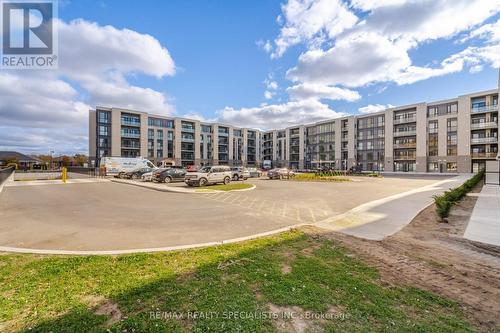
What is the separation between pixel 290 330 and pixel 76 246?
608 centimetres

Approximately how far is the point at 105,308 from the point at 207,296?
4.85ft

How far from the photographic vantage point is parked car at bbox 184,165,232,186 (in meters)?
21.7

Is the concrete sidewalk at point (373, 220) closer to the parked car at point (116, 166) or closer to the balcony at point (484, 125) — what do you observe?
the parked car at point (116, 166)

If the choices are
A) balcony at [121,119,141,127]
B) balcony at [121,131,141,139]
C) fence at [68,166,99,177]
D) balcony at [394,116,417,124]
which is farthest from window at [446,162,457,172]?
balcony at [121,119,141,127]

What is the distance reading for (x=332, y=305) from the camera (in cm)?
347

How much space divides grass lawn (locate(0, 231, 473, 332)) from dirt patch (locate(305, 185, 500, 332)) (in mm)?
341

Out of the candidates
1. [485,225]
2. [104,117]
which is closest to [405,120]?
[485,225]

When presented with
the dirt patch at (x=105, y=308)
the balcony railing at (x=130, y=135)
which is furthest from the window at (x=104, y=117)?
the dirt patch at (x=105, y=308)

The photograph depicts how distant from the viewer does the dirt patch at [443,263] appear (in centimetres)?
372

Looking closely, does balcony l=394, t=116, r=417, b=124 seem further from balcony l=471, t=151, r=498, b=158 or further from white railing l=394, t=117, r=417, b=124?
balcony l=471, t=151, r=498, b=158

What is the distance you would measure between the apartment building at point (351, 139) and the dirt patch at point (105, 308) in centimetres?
6450

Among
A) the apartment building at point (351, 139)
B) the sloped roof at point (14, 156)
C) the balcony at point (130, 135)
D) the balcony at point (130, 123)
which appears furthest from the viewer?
the sloped roof at point (14, 156)

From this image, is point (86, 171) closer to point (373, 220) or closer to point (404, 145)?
point (373, 220)

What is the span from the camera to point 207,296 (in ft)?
11.9
